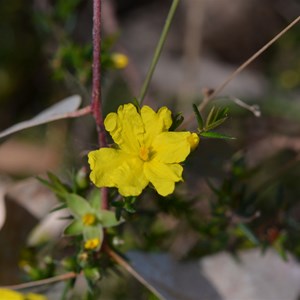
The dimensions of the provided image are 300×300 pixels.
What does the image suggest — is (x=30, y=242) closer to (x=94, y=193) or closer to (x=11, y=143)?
(x=94, y=193)

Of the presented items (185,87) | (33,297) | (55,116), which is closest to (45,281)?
(33,297)

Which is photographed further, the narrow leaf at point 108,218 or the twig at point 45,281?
the twig at point 45,281

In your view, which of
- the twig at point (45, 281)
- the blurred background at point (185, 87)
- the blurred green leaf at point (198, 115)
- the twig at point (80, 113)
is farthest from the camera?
the blurred background at point (185, 87)

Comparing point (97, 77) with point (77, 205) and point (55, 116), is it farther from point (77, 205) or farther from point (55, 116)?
point (77, 205)

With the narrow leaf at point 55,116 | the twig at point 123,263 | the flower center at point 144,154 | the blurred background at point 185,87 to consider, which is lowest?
the blurred background at point 185,87

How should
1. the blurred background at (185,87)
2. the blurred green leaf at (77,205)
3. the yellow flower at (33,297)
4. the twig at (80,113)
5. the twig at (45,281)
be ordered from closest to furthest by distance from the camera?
the twig at (80,113) → the blurred green leaf at (77,205) → the twig at (45,281) → the yellow flower at (33,297) → the blurred background at (185,87)

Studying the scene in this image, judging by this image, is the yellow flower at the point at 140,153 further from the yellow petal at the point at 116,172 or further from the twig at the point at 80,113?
the twig at the point at 80,113

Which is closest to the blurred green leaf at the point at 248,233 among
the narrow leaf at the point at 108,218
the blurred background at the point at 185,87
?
the blurred background at the point at 185,87
